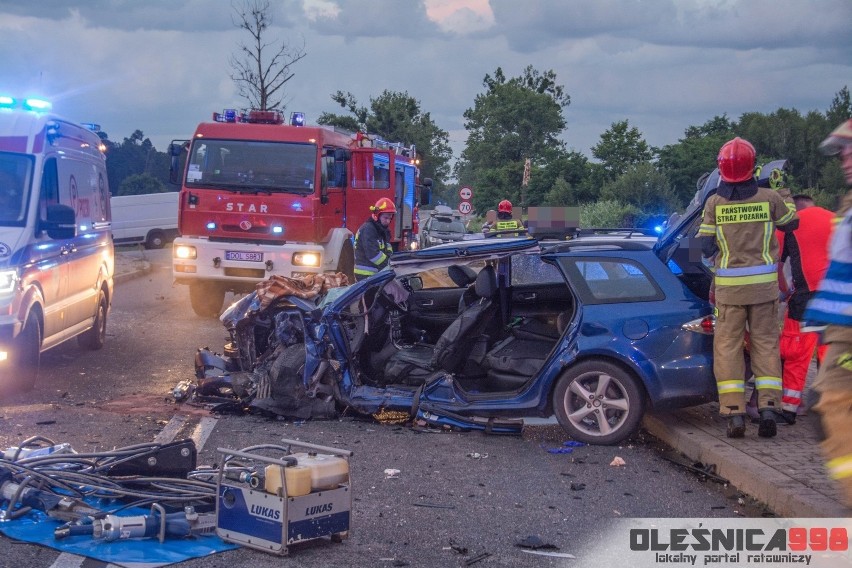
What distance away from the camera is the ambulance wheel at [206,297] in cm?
1611

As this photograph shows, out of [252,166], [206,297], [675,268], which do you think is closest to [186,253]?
[206,297]

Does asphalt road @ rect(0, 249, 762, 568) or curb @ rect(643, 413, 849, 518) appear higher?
curb @ rect(643, 413, 849, 518)

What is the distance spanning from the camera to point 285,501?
4.87m

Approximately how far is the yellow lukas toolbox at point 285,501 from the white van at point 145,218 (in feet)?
116

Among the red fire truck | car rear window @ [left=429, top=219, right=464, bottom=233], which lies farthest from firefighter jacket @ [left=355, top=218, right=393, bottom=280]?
car rear window @ [left=429, top=219, right=464, bottom=233]

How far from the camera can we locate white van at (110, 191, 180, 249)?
39.4 meters

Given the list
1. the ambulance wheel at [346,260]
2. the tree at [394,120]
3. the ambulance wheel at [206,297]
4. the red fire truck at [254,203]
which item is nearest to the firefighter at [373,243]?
the red fire truck at [254,203]

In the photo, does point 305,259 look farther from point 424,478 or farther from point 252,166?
point 424,478

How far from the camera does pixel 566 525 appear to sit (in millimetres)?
5676

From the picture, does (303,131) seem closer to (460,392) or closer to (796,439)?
(460,392)

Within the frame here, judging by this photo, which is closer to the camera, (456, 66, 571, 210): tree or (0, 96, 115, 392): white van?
(0, 96, 115, 392): white van

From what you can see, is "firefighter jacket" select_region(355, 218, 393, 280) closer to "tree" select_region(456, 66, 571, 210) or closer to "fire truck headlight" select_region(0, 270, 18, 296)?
"fire truck headlight" select_region(0, 270, 18, 296)

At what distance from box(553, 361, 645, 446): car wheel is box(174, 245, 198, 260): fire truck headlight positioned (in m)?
8.90

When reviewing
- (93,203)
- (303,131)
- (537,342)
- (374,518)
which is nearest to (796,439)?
(537,342)
